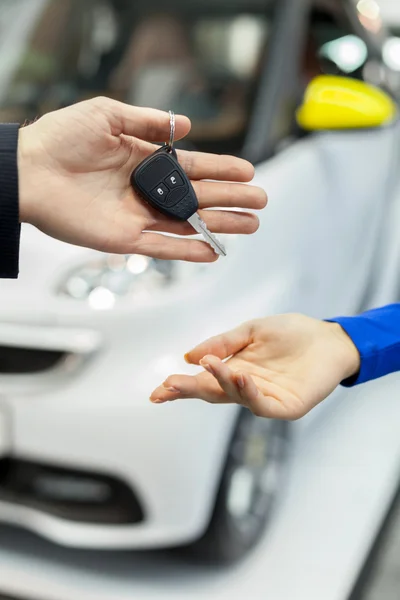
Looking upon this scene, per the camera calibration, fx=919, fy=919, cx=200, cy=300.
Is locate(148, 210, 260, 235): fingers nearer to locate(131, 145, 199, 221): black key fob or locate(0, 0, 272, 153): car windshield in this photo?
locate(131, 145, 199, 221): black key fob

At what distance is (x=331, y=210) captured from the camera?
1663 mm

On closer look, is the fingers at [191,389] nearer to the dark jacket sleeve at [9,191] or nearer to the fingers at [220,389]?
the fingers at [220,389]

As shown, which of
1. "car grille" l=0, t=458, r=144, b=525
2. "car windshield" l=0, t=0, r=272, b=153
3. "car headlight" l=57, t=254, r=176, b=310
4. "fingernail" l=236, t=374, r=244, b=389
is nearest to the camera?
"fingernail" l=236, t=374, r=244, b=389

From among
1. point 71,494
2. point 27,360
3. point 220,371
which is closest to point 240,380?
point 220,371

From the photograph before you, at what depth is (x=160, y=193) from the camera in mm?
932

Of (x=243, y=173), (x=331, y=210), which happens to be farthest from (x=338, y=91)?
(x=243, y=173)

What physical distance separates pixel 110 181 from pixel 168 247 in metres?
0.09

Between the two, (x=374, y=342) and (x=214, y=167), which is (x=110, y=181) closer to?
(x=214, y=167)

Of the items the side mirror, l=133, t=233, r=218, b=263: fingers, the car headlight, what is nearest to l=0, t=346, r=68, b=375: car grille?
the car headlight

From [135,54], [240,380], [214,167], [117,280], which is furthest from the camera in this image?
[117,280]

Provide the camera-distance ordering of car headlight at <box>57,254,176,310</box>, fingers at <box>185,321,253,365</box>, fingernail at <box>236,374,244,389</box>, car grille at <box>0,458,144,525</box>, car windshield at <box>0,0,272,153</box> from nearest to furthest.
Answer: fingernail at <box>236,374,244,389</box>
fingers at <box>185,321,253,365</box>
car windshield at <box>0,0,272,153</box>
car headlight at <box>57,254,176,310</box>
car grille at <box>0,458,144,525</box>

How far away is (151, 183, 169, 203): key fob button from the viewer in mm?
931

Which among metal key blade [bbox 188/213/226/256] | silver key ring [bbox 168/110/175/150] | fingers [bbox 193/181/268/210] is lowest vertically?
metal key blade [bbox 188/213/226/256]

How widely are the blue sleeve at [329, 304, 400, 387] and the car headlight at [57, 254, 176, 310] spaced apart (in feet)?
2.07
